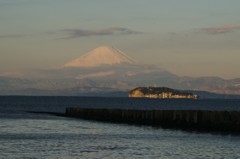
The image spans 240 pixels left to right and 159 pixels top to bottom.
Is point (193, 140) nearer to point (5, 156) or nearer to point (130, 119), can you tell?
point (5, 156)

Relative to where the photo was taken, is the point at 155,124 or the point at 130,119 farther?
the point at 130,119

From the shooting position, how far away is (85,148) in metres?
45.6

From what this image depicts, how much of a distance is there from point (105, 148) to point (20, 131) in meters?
19.0

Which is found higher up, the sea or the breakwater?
the breakwater

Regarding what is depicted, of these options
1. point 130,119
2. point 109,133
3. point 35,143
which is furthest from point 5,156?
point 130,119

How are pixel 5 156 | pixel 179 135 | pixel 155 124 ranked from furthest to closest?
pixel 155 124, pixel 179 135, pixel 5 156

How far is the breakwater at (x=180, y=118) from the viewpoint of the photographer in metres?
63.2

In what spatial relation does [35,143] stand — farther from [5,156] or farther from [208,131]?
[208,131]

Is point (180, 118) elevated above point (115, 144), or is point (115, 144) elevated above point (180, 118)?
point (180, 118)

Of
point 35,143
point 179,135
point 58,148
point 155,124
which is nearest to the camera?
point 58,148

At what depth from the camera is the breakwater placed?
63.2 metres

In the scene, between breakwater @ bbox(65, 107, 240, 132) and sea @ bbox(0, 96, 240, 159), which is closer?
sea @ bbox(0, 96, 240, 159)

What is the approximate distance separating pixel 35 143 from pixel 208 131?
20076 millimetres

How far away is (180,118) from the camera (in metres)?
71.4
